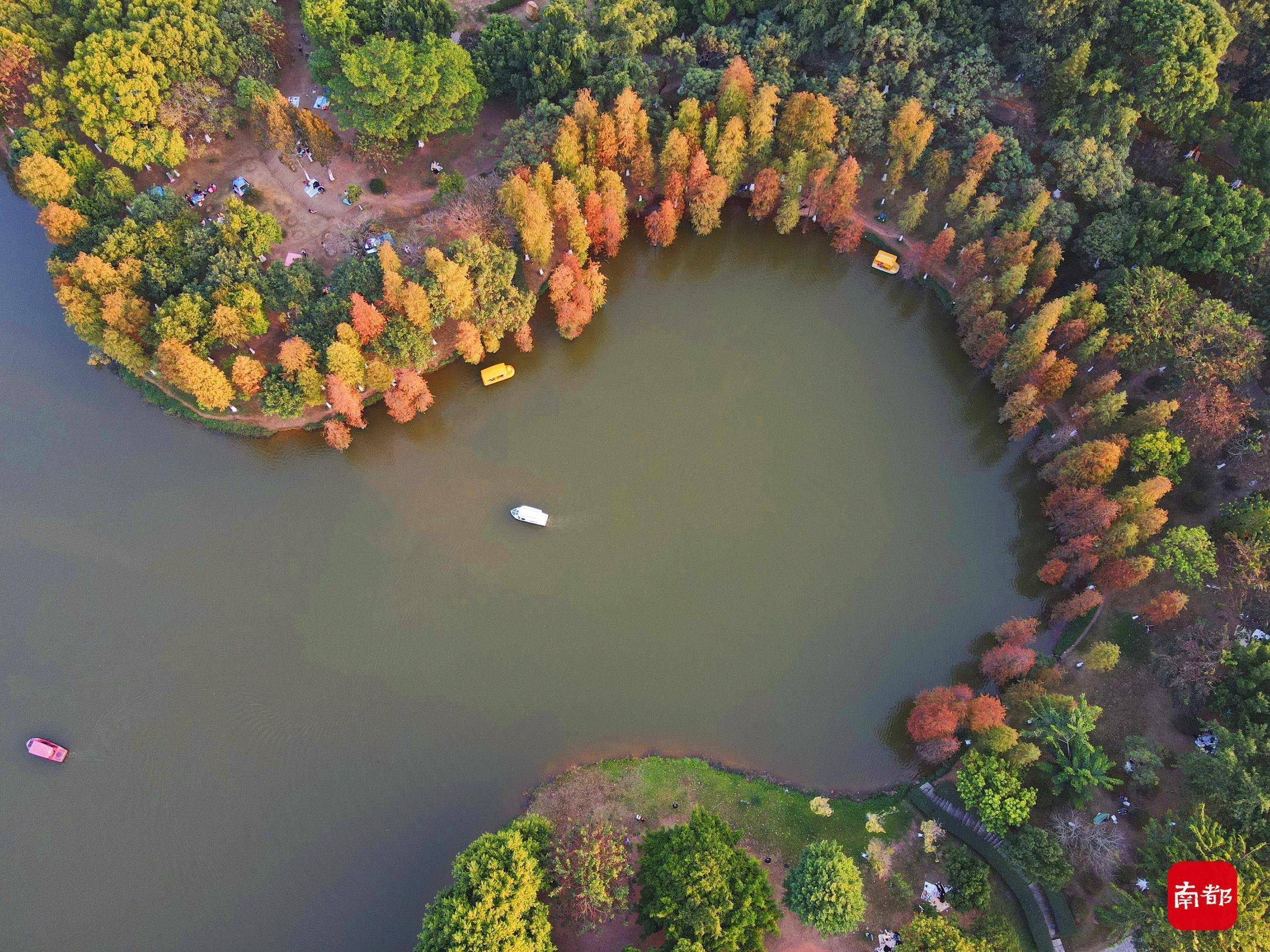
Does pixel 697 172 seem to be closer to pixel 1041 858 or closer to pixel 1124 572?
pixel 1124 572

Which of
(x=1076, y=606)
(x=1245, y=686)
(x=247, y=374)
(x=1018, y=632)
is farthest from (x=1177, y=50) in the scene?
(x=247, y=374)

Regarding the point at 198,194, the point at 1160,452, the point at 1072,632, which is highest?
the point at 1160,452

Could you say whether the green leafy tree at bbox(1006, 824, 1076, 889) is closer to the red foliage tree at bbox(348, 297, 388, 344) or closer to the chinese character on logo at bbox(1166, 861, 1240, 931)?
the chinese character on logo at bbox(1166, 861, 1240, 931)

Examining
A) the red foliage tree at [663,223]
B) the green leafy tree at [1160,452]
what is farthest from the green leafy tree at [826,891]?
the red foliage tree at [663,223]

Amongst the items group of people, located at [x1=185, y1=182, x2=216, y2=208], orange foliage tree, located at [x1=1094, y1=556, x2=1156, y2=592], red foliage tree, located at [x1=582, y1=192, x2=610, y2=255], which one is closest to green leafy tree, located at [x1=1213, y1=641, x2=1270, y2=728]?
orange foliage tree, located at [x1=1094, y1=556, x2=1156, y2=592]

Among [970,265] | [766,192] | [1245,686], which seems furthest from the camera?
[766,192]

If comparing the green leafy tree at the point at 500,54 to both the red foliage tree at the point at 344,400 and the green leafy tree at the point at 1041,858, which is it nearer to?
the red foliage tree at the point at 344,400
